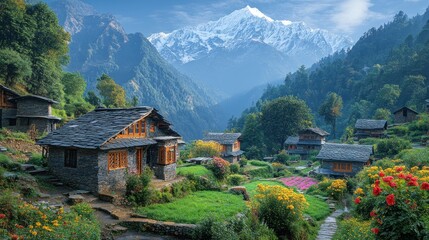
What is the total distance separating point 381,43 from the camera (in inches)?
6344

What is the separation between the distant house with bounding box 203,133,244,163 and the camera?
69125 mm

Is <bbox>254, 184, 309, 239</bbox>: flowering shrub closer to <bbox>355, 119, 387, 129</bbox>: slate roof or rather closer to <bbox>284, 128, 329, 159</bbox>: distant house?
<bbox>355, 119, 387, 129</bbox>: slate roof

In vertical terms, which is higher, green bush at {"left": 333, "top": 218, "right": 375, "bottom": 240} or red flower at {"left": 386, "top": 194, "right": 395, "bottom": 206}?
red flower at {"left": 386, "top": 194, "right": 395, "bottom": 206}

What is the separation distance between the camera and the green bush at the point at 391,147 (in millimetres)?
49191

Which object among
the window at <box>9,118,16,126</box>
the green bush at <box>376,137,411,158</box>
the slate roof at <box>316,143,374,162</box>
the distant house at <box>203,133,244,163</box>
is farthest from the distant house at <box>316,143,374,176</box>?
the window at <box>9,118,16,126</box>

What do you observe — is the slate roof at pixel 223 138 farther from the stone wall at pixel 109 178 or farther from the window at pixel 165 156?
the stone wall at pixel 109 178

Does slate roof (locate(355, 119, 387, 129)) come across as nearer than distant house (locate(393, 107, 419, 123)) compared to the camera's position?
Yes

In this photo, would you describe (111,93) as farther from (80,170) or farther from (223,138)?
(80,170)

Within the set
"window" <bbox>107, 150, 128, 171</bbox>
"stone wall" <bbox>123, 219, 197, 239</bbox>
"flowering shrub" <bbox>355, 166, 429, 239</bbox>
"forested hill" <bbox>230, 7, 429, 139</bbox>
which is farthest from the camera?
"forested hill" <bbox>230, 7, 429, 139</bbox>

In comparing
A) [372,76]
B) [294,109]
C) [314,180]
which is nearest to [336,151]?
[314,180]

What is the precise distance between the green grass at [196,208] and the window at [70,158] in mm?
6080

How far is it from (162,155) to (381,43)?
162 metres

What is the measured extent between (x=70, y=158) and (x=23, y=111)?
1964 cm

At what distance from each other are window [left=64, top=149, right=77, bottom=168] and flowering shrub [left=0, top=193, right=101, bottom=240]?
26.0ft
